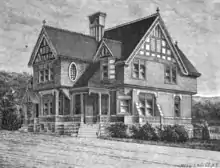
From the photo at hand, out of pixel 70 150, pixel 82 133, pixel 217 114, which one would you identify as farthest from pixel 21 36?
pixel 217 114

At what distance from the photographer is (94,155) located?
18.1 m

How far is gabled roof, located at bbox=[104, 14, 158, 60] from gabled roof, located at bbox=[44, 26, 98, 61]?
222cm

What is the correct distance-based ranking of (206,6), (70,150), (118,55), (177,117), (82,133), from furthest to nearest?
(177,117) < (118,55) < (82,133) < (206,6) < (70,150)

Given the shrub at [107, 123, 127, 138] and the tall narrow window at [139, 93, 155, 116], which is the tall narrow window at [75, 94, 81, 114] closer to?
the tall narrow window at [139, 93, 155, 116]

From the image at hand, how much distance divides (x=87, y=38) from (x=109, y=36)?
6.15 feet

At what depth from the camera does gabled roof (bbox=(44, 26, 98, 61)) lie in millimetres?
31203

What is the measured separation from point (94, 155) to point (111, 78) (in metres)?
12.2

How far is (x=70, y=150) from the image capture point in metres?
19.7

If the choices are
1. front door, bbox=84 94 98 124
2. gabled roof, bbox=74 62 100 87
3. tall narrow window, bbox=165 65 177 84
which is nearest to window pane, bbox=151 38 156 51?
tall narrow window, bbox=165 65 177 84

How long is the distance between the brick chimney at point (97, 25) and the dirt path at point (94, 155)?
A: 14.4 meters

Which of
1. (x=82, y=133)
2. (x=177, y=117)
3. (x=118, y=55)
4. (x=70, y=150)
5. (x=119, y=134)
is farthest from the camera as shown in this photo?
(x=177, y=117)

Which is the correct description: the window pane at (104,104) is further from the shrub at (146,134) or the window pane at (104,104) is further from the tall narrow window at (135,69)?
the shrub at (146,134)

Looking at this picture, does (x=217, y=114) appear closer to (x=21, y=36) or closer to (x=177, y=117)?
(x=177, y=117)

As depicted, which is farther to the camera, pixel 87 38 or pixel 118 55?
pixel 87 38
